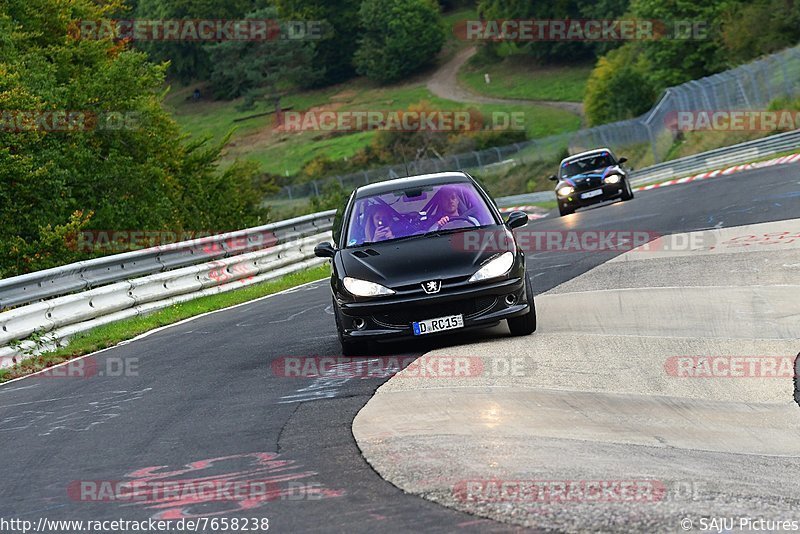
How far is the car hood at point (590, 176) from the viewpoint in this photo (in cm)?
3244

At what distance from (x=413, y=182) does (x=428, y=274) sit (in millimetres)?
1967

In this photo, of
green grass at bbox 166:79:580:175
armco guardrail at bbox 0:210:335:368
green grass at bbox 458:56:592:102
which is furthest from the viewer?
green grass at bbox 458:56:592:102

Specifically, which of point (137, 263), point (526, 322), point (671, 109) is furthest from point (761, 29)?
point (526, 322)

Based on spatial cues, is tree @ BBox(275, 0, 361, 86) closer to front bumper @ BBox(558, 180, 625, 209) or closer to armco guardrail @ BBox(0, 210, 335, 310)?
front bumper @ BBox(558, 180, 625, 209)

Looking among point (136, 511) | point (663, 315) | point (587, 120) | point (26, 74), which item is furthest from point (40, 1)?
point (587, 120)

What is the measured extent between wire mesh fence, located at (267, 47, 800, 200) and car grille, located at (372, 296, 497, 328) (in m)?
21.5

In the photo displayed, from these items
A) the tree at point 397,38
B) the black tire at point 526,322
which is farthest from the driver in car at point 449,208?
the tree at point 397,38

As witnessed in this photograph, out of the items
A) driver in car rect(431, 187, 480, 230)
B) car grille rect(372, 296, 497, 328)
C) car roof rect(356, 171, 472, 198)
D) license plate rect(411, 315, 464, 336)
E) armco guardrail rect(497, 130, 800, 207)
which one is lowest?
armco guardrail rect(497, 130, 800, 207)

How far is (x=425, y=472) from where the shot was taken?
6.60m

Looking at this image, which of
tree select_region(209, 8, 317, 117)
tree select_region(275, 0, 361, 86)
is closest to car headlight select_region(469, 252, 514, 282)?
tree select_region(209, 8, 317, 117)

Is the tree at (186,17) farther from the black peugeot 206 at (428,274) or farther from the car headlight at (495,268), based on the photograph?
the car headlight at (495,268)

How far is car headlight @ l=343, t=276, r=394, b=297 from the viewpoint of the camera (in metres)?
11.1

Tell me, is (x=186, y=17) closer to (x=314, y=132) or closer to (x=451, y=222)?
(x=314, y=132)

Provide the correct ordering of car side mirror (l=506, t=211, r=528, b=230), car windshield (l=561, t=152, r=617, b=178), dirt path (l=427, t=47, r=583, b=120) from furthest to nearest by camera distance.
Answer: dirt path (l=427, t=47, r=583, b=120) < car windshield (l=561, t=152, r=617, b=178) < car side mirror (l=506, t=211, r=528, b=230)
